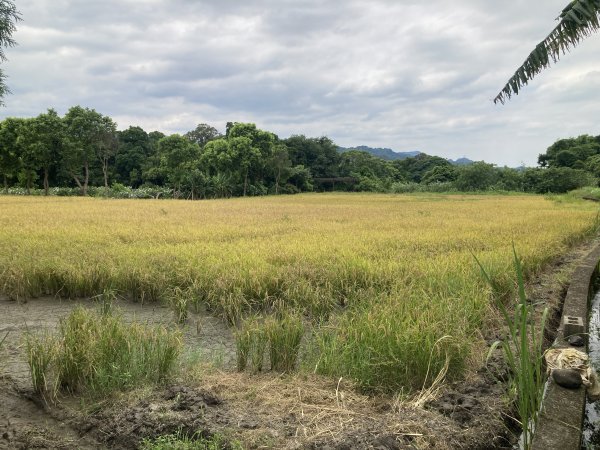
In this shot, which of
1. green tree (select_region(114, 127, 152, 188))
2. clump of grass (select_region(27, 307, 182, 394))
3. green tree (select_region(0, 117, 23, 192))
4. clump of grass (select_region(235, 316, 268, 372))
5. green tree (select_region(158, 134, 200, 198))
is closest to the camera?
clump of grass (select_region(27, 307, 182, 394))

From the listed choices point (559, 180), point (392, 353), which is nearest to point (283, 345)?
point (392, 353)

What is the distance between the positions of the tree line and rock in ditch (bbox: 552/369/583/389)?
1641 inches

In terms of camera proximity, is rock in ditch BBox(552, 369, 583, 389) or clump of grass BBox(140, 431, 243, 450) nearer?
clump of grass BBox(140, 431, 243, 450)

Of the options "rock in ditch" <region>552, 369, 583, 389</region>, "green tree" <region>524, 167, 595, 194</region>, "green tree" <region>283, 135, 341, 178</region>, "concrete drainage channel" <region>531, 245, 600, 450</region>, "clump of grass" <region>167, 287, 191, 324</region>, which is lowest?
"clump of grass" <region>167, 287, 191, 324</region>

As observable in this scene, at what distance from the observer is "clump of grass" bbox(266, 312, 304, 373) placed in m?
3.55

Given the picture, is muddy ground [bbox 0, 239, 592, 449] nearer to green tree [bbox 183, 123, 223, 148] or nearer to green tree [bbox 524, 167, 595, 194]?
green tree [bbox 524, 167, 595, 194]

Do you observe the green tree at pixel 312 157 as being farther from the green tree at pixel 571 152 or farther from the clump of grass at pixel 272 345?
the clump of grass at pixel 272 345

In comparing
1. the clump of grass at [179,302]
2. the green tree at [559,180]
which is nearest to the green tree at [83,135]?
the clump of grass at [179,302]

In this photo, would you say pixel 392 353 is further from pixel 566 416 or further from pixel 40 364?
pixel 40 364

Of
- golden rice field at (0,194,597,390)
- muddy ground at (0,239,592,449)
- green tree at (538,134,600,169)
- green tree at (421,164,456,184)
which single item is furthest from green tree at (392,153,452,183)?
muddy ground at (0,239,592,449)

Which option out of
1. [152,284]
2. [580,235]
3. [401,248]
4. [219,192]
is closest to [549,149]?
[219,192]

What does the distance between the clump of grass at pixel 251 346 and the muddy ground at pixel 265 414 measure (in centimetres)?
15

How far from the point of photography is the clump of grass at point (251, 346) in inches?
139

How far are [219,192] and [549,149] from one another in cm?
4325
